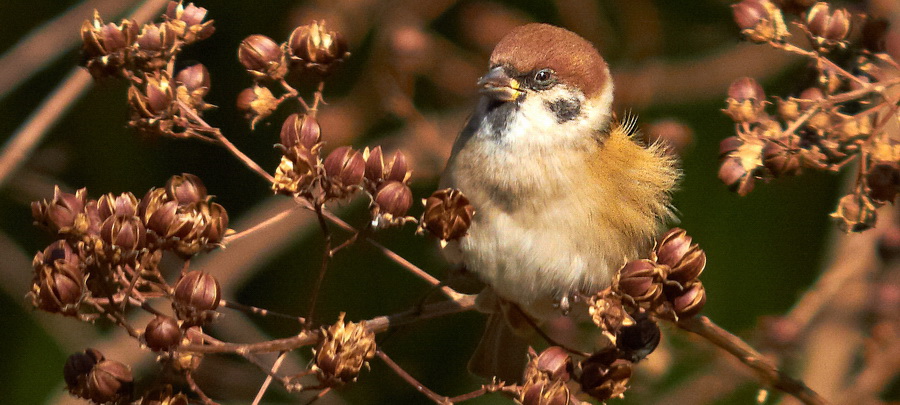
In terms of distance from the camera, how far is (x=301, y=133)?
1915 mm

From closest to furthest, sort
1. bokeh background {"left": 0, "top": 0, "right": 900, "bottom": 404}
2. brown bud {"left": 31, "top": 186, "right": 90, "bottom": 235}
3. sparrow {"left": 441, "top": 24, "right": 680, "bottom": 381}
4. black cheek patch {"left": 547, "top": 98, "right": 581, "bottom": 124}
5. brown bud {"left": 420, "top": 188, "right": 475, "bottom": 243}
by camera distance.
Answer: brown bud {"left": 31, "top": 186, "right": 90, "bottom": 235} → brown bud {"left": 420, "top": 188, "right": 475, "bottom": 243} → sparrow {"left": 441, "top": 24, "right": 680, "bottom": 381} → black cheek patch {"left": 547, "top": 98, "right": 581, "bottom": 124} → bokeh background {"left": 0, "top": 0, "right": 900, "bottom": 404}

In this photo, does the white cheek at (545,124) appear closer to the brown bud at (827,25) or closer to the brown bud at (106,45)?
the brown bud at (827,25)

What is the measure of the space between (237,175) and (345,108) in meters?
0.68

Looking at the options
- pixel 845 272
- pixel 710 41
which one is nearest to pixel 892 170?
pixel 845 272

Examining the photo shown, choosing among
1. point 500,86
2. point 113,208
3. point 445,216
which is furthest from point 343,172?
point 500,86

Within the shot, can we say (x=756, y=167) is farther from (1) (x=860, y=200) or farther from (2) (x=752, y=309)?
(2) (x=752, y=309)

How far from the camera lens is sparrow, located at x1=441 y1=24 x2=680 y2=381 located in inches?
102

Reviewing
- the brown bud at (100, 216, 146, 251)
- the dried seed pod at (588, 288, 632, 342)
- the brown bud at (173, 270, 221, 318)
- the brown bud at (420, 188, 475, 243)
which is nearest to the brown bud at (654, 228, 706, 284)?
the dried seed pod at (588, 288, 632, 342)

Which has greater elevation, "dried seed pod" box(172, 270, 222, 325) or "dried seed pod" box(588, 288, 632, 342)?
"dried seed pod" box(172, 270, 222, 325)

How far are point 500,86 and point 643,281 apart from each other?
0.88 meters

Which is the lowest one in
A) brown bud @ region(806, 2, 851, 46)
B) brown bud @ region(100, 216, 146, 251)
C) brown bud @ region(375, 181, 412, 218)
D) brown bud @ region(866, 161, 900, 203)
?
brown bud @ region(866, 161, 900, 203)

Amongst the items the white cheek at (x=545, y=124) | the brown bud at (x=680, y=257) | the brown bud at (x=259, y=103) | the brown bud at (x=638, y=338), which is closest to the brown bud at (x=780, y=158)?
the brown bud at (x=680, y=257)

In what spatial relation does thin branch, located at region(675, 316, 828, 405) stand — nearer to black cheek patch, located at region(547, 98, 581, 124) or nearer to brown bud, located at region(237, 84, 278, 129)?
black cheek patch, located at region(547, 98, 581, 124)

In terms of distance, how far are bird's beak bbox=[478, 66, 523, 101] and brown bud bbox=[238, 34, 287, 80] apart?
62 centimetres
